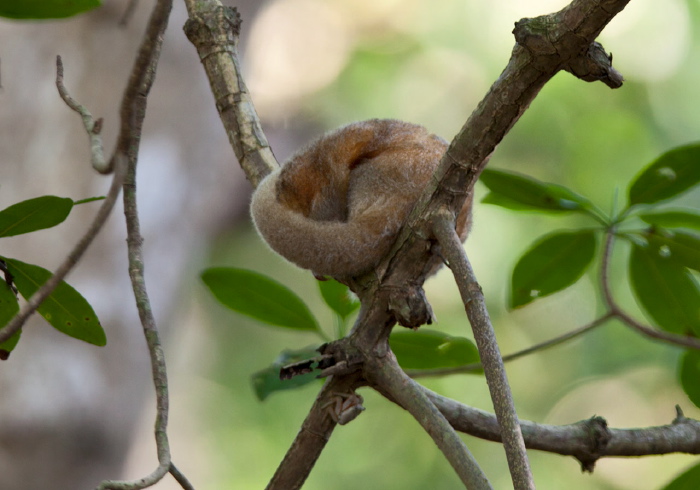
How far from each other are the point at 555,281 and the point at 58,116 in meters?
3.17

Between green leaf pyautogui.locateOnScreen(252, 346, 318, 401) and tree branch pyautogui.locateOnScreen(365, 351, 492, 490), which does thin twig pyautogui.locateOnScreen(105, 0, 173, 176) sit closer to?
tree branch pyautogui.locateOnScreen(365, 351, 492, 490)

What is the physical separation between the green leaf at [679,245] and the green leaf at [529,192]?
250 mm

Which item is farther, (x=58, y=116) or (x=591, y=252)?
(x=58, y=116)

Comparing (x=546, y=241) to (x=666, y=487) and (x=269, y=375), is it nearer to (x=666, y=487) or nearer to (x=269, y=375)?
(x=666, y=487)

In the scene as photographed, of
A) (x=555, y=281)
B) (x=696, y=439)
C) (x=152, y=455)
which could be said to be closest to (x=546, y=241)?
(x=555, y=281)

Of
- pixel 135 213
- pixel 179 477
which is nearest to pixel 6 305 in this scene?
pixel 135 213

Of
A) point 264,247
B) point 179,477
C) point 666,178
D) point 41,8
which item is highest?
point 264,247

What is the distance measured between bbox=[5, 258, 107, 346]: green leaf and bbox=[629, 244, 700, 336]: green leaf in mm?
1582

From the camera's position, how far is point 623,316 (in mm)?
1779

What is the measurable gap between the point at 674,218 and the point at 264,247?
4.79 meters

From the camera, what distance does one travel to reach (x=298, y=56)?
677cm

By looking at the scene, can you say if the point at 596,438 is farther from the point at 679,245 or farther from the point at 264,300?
the point at 264,300

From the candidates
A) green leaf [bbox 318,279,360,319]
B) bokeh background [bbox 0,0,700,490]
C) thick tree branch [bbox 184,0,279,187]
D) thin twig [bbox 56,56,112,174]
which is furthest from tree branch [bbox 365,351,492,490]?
bokeh background [bbox 0,0,700,490]

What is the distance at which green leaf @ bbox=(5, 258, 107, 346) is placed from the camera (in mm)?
1730
